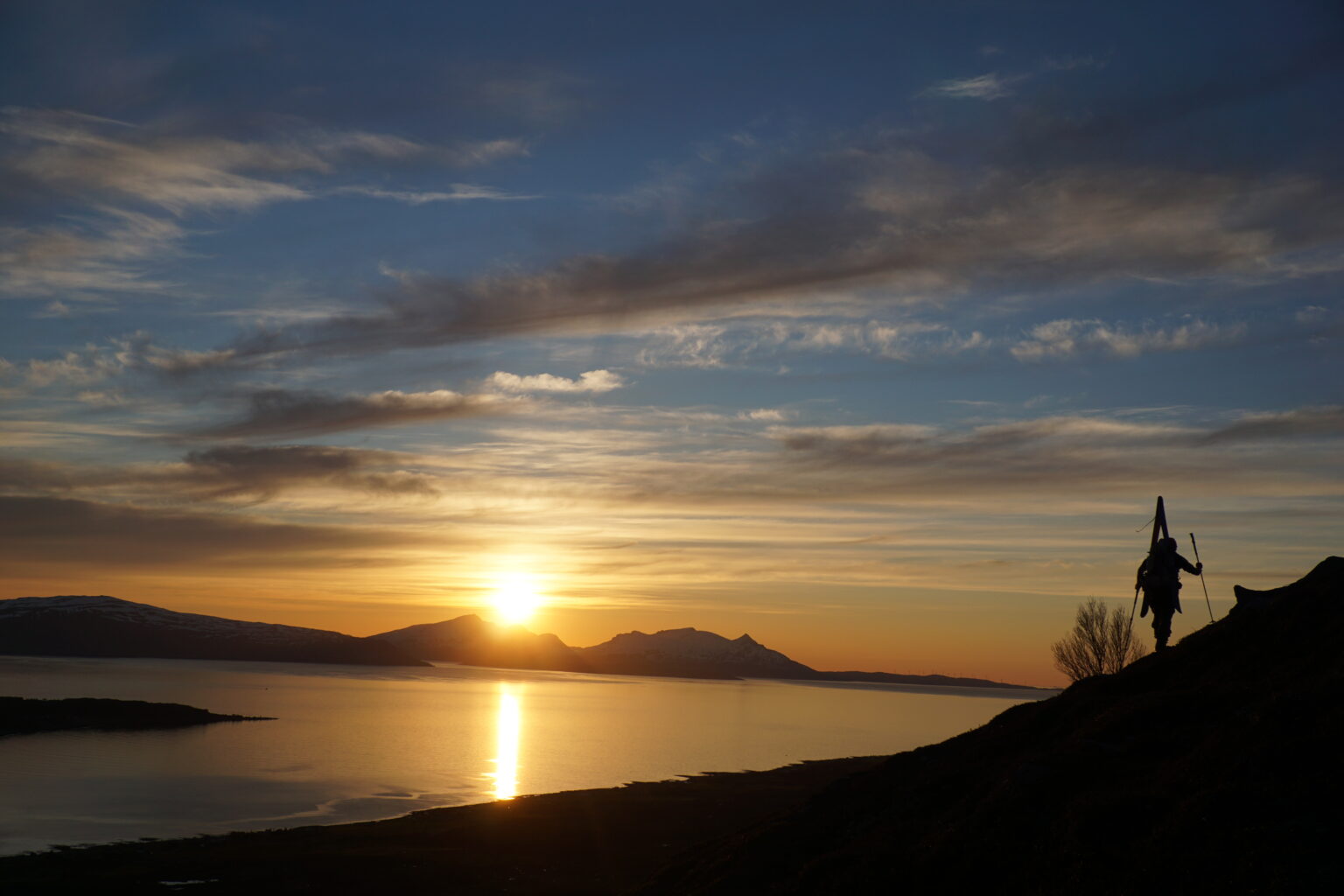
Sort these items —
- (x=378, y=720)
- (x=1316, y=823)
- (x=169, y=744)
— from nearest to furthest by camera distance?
(x=1316, y=823) < (x=169, y=744) < (x=378, y=720)

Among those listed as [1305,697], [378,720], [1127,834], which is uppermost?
[1305,697]

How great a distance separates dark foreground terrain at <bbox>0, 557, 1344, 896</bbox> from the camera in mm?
20734

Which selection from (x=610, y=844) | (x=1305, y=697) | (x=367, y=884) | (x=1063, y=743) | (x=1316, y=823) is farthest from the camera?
(x=610, y=844)

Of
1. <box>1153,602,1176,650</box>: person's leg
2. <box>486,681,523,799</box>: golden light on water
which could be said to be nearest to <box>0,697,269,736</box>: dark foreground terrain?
<box>486,681,523,799</box>: golden light on water

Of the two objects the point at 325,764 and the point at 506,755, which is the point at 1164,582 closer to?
the point at 325,764

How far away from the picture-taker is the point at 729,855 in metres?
35.3

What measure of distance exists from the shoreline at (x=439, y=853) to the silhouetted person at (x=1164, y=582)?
20004mm

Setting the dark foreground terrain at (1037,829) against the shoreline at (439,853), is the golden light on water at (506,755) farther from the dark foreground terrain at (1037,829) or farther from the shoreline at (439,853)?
the dark foreground terrain at (1037,829)

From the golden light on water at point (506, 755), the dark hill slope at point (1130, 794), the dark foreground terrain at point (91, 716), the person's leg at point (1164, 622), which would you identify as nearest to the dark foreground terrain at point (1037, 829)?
the dark hill slope at point (1130, 794)

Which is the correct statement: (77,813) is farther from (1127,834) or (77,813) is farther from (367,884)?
(1127,834)

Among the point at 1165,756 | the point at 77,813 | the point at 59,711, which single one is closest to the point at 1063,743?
the point at 1165,756

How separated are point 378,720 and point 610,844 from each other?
129365 millimetres

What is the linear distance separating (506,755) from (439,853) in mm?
73072

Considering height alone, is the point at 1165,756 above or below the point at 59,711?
above
